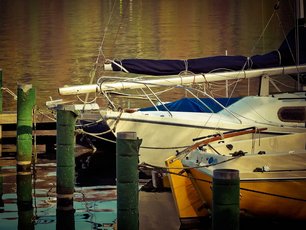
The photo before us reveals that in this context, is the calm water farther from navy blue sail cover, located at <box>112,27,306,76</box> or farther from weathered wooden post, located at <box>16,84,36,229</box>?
navy blue sail cover, located at <box>112,27,306,76</box>

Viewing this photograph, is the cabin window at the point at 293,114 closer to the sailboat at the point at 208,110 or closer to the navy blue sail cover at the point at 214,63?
the sailboat at the point at 208,110

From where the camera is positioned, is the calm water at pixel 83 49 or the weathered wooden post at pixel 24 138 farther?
the weathered wooden post at pixel 24 138

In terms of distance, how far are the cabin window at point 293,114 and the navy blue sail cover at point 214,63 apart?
2182mm

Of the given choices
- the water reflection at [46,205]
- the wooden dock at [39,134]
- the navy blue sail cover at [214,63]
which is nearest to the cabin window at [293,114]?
the navy blue sail cover at [214,63]

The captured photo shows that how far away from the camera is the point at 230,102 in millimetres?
26422

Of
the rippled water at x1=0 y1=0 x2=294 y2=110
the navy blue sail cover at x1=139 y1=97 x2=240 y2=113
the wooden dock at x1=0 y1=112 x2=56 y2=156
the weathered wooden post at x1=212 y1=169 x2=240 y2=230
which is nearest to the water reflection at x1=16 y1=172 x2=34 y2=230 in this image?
the navy blue sail cover at x1=139 y1=97 x2=240 y2=113

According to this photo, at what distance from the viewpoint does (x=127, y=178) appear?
17484mm

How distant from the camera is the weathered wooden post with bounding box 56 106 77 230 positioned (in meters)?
21.1

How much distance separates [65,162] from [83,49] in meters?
61.9

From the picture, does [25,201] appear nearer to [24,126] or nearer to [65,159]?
[65,159]

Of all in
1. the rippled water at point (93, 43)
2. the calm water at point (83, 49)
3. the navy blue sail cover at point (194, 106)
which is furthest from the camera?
the rippled water at point (93, 43)

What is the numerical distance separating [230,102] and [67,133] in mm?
Result: 6374

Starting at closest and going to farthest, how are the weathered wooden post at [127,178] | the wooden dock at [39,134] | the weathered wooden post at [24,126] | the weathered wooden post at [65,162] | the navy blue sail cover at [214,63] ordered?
the weathered wooden post at [127,178], the weathered wooden post at [65,162], the weathered wooden post at [24,126], the navy blue sail cover at [214,63], the wooden dock at [39,134]

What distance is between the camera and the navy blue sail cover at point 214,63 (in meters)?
25.0
